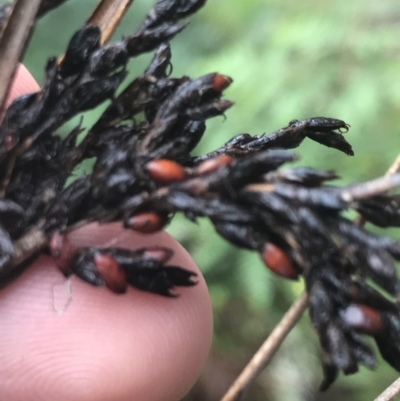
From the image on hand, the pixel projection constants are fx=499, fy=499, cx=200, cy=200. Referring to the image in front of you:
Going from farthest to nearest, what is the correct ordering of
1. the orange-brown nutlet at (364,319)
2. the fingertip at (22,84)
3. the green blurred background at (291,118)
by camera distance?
the green blurred background at (291,118), the fingertip at (22,84), the orange-brown nutlet at (364,319)

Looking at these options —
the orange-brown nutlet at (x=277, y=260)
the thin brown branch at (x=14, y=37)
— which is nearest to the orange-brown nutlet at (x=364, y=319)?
the orange-brown nutlet at (x=277, y=260)

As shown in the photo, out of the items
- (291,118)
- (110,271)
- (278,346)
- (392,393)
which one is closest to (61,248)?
(110,271)

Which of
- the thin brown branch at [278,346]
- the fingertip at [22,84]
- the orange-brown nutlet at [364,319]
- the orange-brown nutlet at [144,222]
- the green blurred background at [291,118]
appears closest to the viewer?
the orange-brown nutlet at [364,319]

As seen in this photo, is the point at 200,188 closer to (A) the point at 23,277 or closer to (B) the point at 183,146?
(B) the point at 183,146

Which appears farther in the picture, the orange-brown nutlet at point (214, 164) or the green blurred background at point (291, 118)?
the green blurred background at point (291, 118)

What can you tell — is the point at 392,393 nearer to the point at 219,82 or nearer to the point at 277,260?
the point at 277,260

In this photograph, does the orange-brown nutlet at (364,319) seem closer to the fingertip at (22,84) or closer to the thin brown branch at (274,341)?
the thin brown branch at (274,341)
